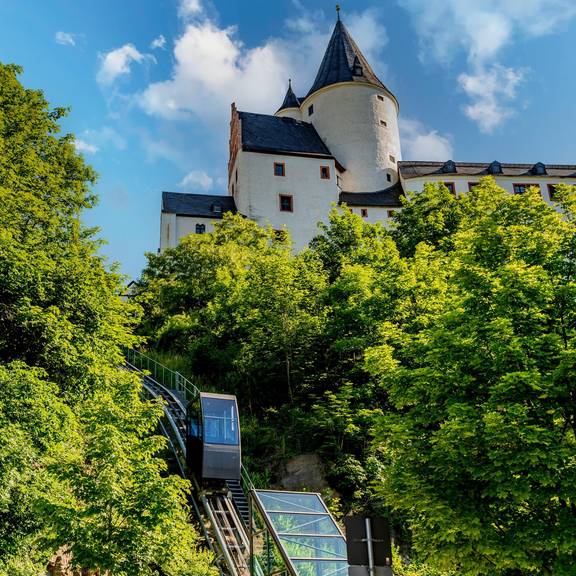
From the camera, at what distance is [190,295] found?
112ft

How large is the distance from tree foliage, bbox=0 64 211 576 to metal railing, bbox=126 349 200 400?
6091 mm

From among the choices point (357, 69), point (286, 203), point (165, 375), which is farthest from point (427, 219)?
point (357, 69)

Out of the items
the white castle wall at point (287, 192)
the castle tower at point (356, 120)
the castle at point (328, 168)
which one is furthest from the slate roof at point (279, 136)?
the castle tower at point (356, 120)

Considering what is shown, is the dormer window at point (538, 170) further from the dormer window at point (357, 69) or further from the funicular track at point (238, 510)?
the funicular track at point (238, 510)

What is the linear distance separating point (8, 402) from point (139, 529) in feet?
14.7

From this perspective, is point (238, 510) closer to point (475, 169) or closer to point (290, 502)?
point (290, 502)

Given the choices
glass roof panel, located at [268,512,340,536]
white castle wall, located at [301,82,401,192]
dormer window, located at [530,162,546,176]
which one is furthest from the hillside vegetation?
dormer window, located at [530,162,546,176]

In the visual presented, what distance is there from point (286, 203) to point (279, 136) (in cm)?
767

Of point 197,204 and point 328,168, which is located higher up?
point 328,168

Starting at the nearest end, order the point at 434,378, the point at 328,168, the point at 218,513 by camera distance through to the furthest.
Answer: the point at 434,378 → the point at 218,513 → the point at 328,168

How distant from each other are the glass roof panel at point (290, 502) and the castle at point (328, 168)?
40744mm

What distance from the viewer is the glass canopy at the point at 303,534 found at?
35.8 feet

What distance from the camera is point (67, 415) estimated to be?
15.0m

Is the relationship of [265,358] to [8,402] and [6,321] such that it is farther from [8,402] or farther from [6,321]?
[8,402]
